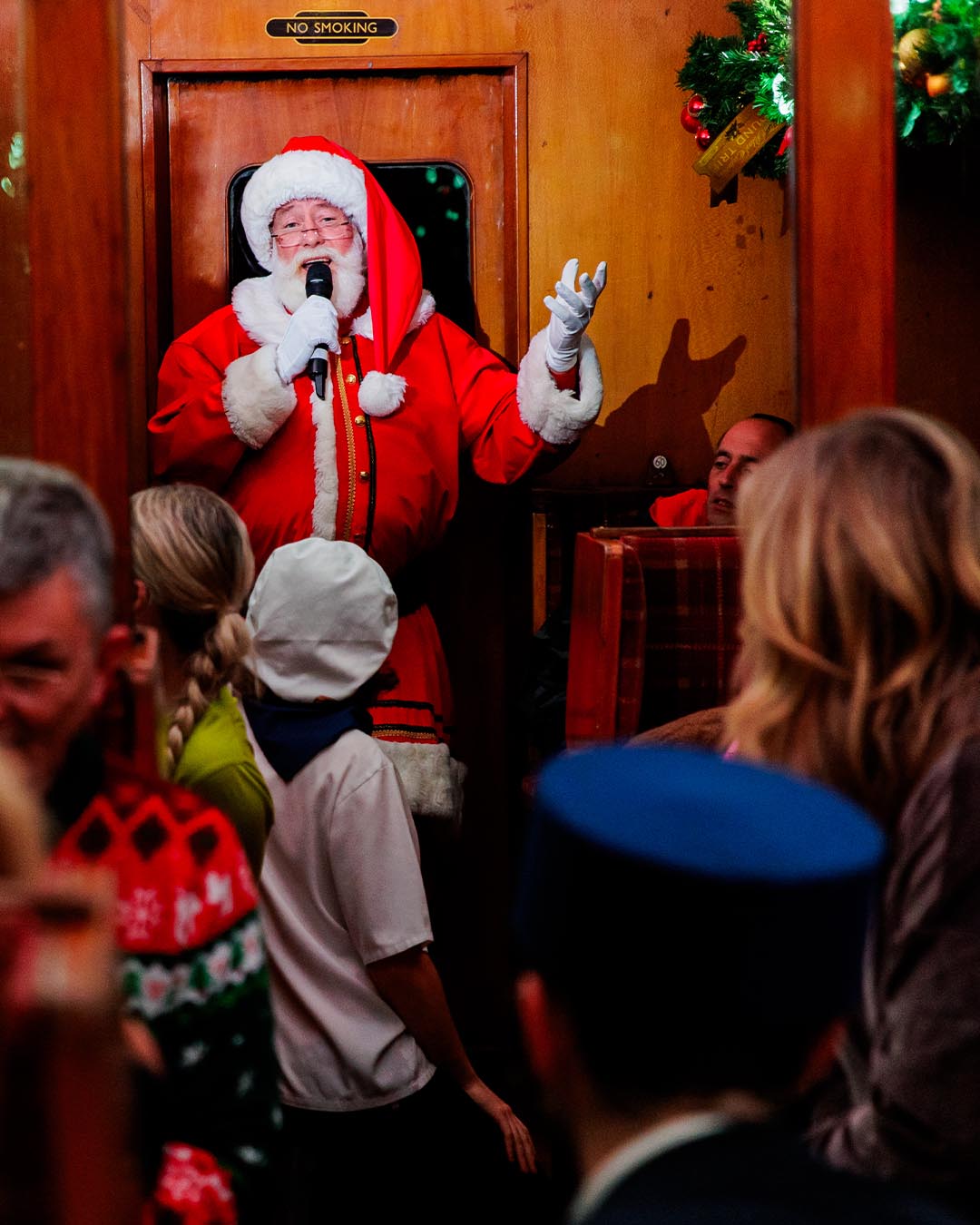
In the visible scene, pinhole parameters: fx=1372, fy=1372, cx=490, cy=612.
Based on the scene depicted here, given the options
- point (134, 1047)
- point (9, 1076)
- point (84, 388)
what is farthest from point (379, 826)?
point (9, 1076)

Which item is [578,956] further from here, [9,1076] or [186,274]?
[186,274]

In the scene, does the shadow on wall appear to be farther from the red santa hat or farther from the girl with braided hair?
the girl with braided hair

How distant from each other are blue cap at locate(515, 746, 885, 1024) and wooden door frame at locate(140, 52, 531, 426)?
2.79m

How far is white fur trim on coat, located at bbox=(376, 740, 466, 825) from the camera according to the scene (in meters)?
2.91

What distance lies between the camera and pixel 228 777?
154 cm

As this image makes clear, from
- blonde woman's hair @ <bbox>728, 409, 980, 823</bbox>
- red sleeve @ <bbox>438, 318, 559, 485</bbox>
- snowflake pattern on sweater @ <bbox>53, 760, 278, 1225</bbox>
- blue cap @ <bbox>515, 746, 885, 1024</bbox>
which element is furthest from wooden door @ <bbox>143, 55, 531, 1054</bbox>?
blue cap @ <bbox>515, 746, 885, 1024</bbox>

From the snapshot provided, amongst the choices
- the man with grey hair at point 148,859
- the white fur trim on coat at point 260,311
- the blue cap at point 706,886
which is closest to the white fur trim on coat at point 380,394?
the white fur trim on coat at point 260,311

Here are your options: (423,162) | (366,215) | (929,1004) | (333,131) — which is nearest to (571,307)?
(366,215)

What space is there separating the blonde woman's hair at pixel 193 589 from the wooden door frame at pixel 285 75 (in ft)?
5.95

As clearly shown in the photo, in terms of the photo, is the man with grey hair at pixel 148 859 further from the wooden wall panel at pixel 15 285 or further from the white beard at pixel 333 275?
the white beard at pixel 333 275

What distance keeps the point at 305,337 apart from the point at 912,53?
178cm

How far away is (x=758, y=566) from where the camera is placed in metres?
0.97

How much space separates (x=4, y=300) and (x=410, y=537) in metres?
1.77

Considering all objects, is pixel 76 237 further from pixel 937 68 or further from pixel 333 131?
pixel 333 131
